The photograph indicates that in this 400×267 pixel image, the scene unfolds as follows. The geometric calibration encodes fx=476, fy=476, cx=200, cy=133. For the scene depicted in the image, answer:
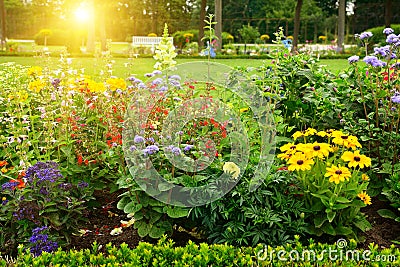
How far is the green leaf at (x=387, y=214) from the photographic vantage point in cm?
327

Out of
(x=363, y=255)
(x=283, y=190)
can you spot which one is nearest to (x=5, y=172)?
(x=283, y=190)

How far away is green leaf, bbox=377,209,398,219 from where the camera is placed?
3273 millimetres

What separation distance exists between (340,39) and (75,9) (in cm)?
1941

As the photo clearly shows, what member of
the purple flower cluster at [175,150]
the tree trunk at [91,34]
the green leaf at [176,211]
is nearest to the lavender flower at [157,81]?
the purple flower cluster at [175,150]

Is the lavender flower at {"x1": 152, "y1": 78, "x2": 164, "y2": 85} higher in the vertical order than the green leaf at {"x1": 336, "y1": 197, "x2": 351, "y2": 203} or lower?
higher

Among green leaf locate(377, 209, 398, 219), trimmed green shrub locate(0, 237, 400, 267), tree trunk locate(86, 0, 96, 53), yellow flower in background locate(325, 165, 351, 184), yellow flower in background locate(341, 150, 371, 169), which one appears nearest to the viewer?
A: trimmed green shrub locate(0, 237, 400, 267)

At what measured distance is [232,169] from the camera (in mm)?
2812

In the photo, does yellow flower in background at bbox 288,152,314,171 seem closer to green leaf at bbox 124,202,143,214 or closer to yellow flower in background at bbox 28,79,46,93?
green leaf at bbox 124,202,143,214

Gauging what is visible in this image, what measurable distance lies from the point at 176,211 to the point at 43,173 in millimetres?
812

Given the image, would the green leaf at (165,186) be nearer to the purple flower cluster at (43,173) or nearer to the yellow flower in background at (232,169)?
the yellow flower in background at (232,169)

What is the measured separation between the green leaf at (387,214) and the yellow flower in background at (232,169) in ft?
3.84

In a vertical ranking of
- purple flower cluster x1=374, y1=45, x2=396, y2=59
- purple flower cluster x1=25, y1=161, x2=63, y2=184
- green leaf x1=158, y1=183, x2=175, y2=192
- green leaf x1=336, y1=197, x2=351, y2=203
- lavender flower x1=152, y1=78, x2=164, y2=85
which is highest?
purple flower cluster x1=374, y1=45, x2=396, y2=59

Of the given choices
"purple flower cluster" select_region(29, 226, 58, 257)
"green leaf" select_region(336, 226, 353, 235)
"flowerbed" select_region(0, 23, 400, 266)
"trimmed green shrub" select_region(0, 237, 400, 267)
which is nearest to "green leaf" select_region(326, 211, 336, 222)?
"flowerbed" select_region(0, 23, 400, 266)

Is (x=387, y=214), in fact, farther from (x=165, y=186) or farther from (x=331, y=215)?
(x=165, y=186)
